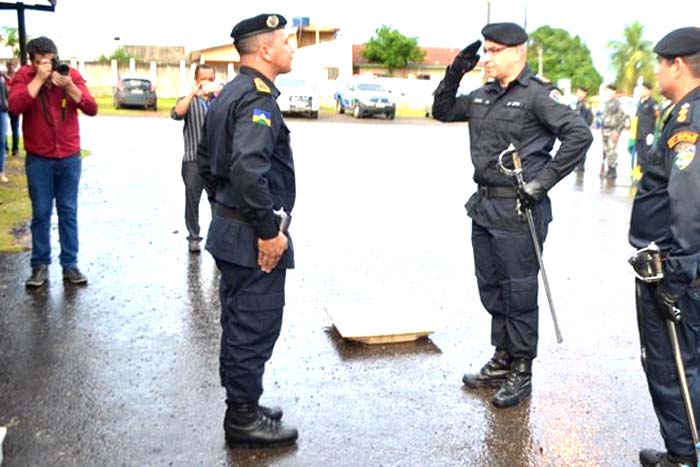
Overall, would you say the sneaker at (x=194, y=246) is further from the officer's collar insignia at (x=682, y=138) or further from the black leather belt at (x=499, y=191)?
the officer's collar insignia at (x=682, y=138)

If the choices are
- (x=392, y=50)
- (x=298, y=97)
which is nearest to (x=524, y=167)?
(x=298, y=97)

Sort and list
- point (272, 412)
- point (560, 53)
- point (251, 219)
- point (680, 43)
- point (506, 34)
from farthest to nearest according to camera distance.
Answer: point (560, 53)
point (506, 34)
point (272, 412)
point (251, 219)
point (680, 43)

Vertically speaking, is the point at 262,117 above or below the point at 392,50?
below

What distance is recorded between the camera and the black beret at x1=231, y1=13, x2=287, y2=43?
11.5 ft

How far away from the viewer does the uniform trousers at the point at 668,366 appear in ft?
10.8

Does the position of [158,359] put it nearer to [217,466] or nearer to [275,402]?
[275,402]

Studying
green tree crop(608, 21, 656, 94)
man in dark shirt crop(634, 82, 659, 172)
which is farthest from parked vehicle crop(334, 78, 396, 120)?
green tree crop(608, 21, 656, 94)

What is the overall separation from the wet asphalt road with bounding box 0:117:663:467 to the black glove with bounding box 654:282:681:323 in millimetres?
883

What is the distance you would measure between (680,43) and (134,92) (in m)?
31.8

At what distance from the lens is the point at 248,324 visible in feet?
11.6

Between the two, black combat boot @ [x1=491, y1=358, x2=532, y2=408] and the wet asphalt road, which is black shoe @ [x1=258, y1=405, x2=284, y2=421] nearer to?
the wet asphalt road

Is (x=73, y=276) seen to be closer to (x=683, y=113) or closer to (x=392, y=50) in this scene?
(x=683, y=113)

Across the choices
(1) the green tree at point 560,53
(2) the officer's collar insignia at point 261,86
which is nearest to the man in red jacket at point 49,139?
(2) the officer's collar insignia at point 261,86

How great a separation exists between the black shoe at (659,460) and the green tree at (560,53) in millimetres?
77613
